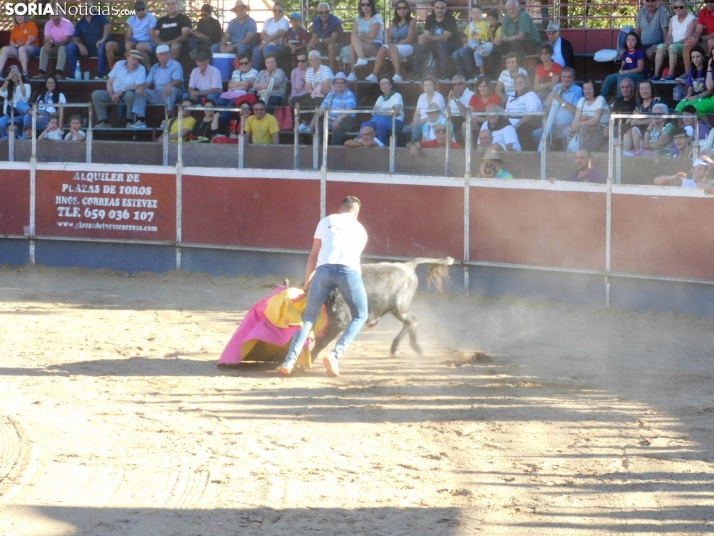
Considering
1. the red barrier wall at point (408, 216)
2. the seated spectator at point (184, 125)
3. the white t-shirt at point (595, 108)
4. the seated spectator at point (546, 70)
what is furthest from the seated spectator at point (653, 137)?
the seated spectator at point (184, 125)

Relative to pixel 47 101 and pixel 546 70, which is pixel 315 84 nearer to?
pixel 546 70

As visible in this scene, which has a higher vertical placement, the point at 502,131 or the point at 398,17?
the point at 398,17

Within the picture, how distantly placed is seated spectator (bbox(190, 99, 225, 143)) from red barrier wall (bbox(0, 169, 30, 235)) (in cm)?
258

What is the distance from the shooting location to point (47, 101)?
58.7ft

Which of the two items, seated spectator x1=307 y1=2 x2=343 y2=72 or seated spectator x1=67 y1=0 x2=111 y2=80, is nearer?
seated spectator x1=307 y1=2 x2=343 y2=72

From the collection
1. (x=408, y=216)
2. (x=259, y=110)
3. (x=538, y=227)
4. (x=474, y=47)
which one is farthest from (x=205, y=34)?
(x=538, y=227)

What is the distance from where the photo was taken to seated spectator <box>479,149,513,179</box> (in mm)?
13047

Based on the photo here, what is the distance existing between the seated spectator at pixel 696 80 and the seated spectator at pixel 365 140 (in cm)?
391

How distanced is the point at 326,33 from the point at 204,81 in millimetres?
2284

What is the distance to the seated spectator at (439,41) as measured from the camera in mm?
16469

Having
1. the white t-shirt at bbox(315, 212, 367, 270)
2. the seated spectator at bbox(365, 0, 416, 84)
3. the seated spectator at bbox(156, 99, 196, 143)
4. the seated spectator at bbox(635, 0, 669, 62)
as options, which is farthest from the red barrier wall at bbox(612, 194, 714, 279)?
the seated spectator at bbox(156, 99, 196, 143)

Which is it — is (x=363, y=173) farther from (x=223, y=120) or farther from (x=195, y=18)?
(x=195, y=18)

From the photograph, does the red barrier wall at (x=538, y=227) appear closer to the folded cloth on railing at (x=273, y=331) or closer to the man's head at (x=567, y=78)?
the man's head at (x=567, y=78)

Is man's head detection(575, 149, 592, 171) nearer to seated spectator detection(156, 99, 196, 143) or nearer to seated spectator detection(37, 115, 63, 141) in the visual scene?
seated spectator detection(156, 99, 196, 143)
